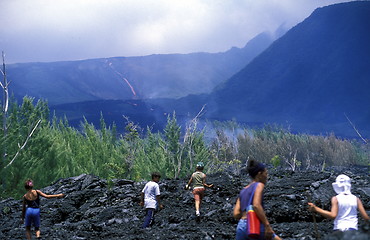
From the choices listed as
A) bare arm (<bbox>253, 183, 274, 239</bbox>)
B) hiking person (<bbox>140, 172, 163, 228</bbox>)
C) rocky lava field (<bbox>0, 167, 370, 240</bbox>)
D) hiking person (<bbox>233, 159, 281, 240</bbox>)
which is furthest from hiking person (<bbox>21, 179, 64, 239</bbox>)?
bare arm (<bbox>253, 183, 274, 239</bbox>)

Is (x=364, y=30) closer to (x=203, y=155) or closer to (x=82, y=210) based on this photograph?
(x=203, y=155)

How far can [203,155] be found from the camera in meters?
38.7

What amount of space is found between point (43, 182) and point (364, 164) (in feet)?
202

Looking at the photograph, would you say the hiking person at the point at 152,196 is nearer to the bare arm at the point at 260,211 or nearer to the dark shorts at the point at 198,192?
the dark shorts at the point at 198,192

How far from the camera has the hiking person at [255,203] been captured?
491cm

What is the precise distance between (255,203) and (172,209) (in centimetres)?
1081

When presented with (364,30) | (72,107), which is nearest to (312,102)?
(364,30)

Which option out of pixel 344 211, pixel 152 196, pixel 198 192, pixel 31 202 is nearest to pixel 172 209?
pixel 198 192

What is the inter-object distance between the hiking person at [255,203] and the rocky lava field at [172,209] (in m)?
3.71

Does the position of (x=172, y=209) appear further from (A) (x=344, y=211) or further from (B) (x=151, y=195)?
(A) (x=344, y=211)

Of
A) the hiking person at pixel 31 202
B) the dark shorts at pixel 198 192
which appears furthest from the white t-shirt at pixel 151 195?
the hiking person at pixel 31 202

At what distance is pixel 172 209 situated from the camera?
50.4 ft

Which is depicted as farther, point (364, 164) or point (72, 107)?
point (72, 107)

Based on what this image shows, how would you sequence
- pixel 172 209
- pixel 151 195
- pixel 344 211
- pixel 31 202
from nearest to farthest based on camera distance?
pixel 344 211 → pixel 31 202 → pixel 151 195 → pixel 172 209
